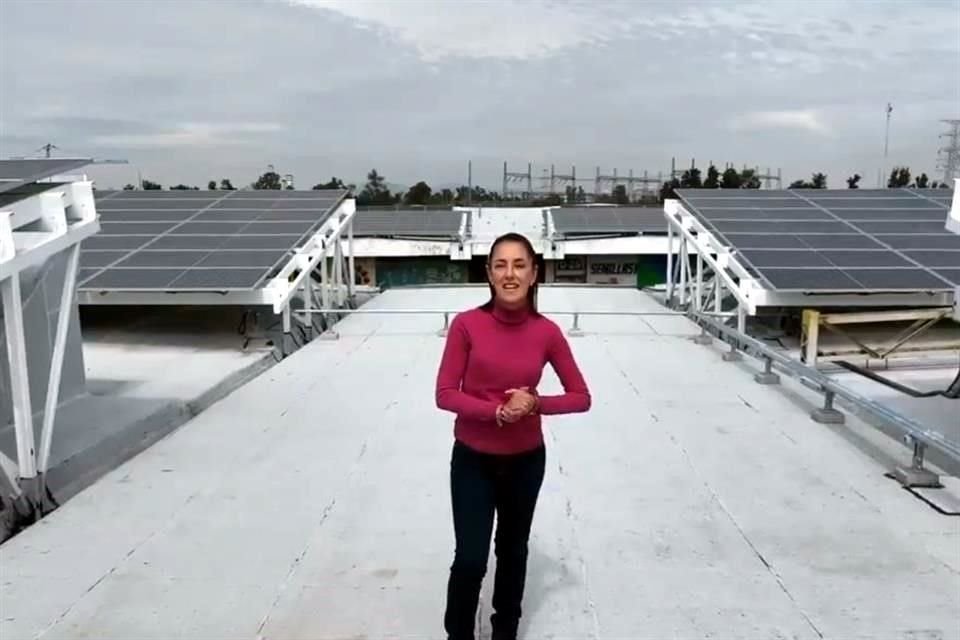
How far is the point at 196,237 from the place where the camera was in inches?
521

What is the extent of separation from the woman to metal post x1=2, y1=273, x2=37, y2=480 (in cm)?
311

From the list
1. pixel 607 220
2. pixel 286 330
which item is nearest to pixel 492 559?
pixel 286 330

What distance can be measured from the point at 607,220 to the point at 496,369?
85.5 feet

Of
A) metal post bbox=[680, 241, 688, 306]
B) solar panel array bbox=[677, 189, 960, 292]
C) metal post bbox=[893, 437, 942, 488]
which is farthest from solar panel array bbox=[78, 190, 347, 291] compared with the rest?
metal post bbox=[893, 437, 942, 488]

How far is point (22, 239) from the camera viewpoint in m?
5.03

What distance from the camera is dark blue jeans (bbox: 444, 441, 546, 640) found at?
2.98m

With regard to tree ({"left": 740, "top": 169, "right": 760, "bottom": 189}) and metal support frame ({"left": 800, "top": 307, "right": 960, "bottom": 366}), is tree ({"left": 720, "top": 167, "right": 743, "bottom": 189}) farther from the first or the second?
metal support frame ({"left": 800, "top": 307, "right": 960, "bottom": 366})

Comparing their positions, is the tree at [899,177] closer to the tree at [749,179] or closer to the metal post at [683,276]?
the tree at [749,179]

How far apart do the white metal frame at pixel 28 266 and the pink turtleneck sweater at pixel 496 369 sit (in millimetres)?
3104

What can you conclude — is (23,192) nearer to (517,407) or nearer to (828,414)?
(517,407)

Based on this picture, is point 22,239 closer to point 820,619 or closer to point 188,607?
point 188,607

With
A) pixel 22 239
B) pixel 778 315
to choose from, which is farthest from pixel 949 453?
pixel 778 315

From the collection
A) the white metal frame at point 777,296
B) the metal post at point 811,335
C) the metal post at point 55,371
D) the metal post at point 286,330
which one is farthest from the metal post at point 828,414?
the metal post at point 286,330

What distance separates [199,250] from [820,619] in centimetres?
1091
